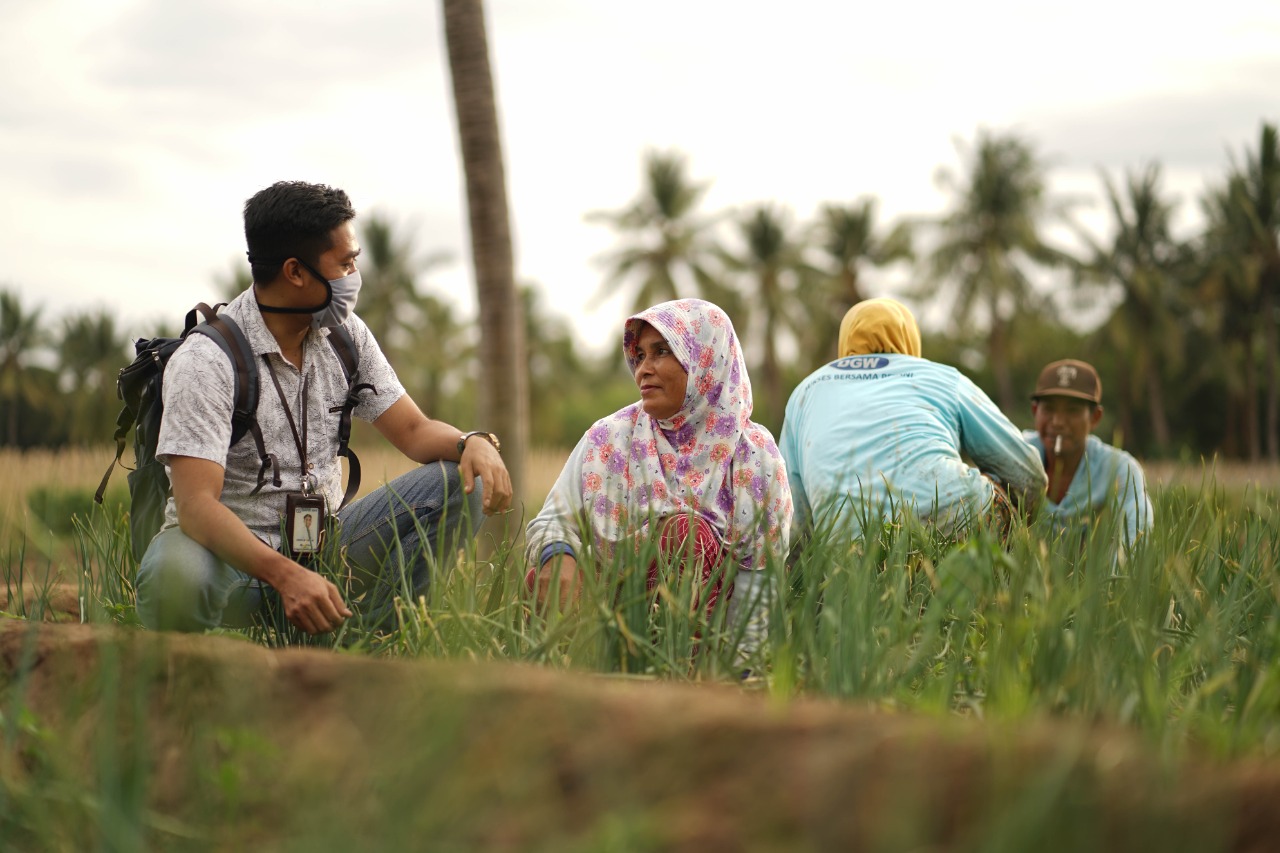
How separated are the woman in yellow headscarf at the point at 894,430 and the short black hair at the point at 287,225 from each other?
1.77m

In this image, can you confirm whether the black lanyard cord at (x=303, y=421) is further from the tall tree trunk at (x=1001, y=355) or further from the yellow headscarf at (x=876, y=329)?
the tall tree trunk at (x=1001, y=355)

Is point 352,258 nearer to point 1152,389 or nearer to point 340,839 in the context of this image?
point 340,839

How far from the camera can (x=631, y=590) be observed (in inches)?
102

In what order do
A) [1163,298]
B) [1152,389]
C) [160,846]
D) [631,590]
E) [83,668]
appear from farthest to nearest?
[1163,298]
[1152,389]
[631,590]
[83,668]
[160,846]

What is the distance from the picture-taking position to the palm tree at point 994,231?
4456 cm

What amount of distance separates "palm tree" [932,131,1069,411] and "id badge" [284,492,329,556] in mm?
42860

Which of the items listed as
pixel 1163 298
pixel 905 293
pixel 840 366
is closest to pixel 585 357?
pixel 905 293

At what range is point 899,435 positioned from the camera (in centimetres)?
441

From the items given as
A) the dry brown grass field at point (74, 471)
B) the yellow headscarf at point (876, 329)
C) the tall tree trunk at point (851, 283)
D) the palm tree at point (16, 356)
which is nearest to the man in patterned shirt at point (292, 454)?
the yellow headscarf at point (876, 329)

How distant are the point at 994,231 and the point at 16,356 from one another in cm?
3197

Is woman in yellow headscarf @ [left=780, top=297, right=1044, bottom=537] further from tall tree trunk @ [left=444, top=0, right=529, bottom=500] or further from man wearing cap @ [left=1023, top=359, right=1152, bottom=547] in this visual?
tall tree trunk @ [left=444, top=0, right=529, bottom=500]

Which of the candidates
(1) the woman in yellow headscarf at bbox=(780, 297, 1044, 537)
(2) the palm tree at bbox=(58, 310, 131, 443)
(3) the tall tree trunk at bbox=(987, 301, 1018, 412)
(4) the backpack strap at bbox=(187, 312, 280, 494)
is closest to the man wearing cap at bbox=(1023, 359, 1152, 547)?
(1) the woman in yellow headscarf at bbox=(780, 297, 1044, 537)

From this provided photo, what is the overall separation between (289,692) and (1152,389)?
136ft

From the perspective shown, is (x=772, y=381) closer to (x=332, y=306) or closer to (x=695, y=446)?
(x=695, y=446)
